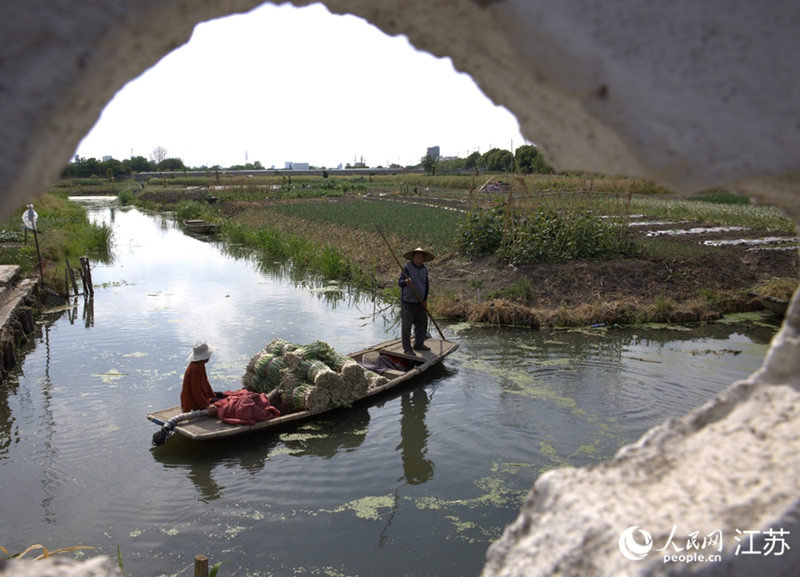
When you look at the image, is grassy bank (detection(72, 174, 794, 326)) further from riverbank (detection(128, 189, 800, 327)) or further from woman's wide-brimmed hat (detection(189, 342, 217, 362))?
woman's wide-brimmed hat (detection(189, 342, 217, 362))

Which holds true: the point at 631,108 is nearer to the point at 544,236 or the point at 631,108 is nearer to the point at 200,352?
the point at 200,352

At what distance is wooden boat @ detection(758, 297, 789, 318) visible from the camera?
11820 millimetres

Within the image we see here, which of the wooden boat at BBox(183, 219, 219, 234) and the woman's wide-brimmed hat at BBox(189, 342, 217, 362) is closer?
the woman's wide-brimmed hat at BBox(189, 342, 217, 362)

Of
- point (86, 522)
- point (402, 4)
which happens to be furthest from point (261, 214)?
point (402, 4)

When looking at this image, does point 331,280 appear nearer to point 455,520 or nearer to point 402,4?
point 455,520

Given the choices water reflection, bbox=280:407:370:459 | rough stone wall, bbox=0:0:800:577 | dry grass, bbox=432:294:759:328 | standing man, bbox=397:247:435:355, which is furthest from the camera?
dry grass, bbox=432:294:759:328

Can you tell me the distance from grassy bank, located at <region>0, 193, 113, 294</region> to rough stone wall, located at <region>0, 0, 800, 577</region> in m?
15.2

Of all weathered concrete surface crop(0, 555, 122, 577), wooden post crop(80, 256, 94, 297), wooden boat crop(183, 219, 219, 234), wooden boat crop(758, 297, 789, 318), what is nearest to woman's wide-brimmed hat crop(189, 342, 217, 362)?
weathered concrete surface crop(0, 555, 122, 577)

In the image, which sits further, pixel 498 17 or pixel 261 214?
pixel 261 214

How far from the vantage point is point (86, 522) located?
5641 millimetres

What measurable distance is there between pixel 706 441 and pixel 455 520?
463 cm

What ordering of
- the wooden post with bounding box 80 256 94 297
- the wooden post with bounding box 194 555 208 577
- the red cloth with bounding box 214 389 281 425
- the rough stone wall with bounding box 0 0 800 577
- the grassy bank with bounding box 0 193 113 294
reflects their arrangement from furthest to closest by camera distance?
the grassy bank with bounding box 0 193 113 294 < the wooden post with bounding box 80 256 94 297 < the red cloth with bounding box 214 389 281 425 < the wooden post with bounding box 194 555 208 577 < the rough stone wall with bounding box 0 0 800 577

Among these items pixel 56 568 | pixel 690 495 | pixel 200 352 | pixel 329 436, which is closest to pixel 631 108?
pixel 690 495

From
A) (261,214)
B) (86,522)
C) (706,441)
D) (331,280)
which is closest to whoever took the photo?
(706,441)
